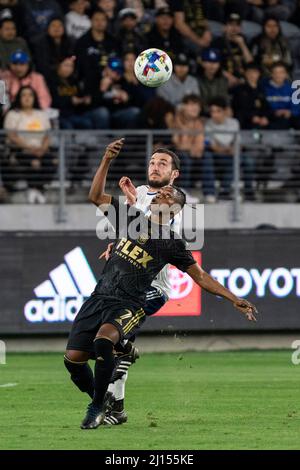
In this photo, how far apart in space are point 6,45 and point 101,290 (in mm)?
9963

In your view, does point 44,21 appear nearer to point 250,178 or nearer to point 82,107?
point 82,107

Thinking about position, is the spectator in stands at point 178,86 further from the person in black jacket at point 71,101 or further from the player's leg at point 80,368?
the player's leg at point 80,368

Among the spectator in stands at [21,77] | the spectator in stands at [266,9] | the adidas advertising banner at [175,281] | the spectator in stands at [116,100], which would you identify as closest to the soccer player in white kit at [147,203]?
the adidas advertising banner at [175,281]

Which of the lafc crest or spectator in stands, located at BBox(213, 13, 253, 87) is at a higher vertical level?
spectator in stands, located at BBox(213, 13, 253, 87)

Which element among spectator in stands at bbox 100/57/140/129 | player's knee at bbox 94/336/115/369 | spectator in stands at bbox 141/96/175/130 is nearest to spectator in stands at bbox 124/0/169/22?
spectator in stands at bbox 100/57/140/129

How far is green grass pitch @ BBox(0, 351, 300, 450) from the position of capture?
973 cm

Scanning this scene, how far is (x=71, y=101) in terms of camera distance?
19.6m

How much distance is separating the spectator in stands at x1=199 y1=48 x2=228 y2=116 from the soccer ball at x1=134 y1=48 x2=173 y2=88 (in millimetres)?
8356

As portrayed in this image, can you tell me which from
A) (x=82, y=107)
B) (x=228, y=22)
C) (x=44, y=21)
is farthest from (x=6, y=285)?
(x=228, y=22)

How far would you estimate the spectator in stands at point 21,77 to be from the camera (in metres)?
19.1

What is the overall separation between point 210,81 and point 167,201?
10137 millimetres

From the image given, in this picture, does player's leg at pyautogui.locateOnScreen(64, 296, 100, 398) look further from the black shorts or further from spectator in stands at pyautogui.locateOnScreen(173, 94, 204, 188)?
spectator in stands at pyautogui.locateOnScreen(173, 94, 204, 188)

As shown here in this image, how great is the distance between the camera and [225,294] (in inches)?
409

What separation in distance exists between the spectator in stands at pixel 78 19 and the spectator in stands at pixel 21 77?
1543mm
